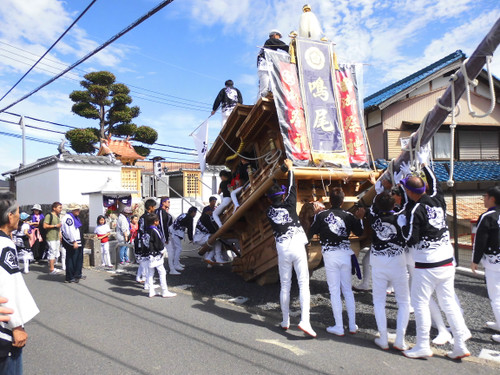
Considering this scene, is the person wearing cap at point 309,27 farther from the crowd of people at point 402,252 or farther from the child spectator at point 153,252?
the child spectator at point 153,252

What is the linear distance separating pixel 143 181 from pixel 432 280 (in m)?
18.0

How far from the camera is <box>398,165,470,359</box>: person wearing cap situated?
4.12 meters

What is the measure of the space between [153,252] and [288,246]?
11.3 feet

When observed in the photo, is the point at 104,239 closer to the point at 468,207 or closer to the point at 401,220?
the point at 401,220

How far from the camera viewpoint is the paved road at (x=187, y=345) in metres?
4.08

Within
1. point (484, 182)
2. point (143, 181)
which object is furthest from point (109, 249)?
point (484, 182)

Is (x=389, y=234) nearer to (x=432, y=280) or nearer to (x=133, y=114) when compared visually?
(x=432, y=280)

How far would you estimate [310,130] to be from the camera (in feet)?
20.6

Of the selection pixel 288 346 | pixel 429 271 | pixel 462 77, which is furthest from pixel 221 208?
pixel 462 77

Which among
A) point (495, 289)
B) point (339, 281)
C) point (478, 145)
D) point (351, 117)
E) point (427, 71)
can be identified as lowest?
point (495, 289)

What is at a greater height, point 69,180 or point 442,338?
point 69,180

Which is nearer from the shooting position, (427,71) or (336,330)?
(336,330)

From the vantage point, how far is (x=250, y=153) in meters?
8.42

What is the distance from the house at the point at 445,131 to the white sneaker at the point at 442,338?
9927 millimetres
